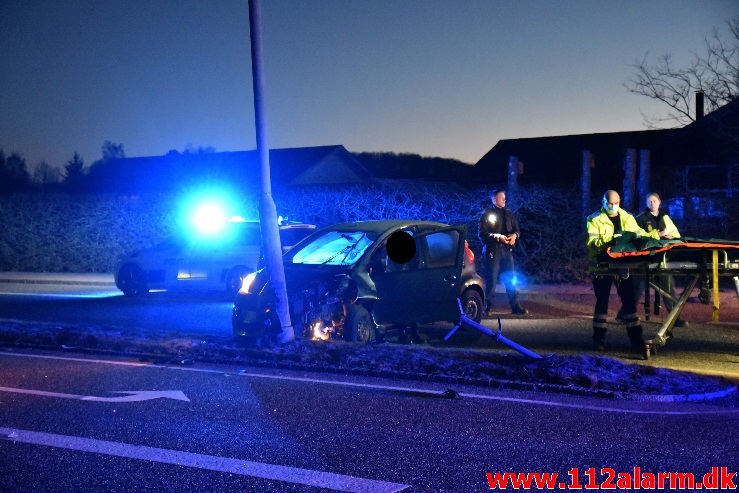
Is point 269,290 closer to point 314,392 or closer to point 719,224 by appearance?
point 314,392

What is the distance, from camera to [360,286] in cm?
1043

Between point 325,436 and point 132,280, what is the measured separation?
13.2 m

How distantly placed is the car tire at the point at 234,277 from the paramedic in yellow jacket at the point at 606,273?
8.86 meters

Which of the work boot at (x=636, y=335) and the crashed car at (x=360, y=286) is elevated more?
the crashed car at (x=360, y=286)

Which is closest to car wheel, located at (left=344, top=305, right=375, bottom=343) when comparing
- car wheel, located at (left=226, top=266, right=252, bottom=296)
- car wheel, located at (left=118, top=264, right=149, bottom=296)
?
car wheel, located at (left=226, top=266, right=252, bottom=296)

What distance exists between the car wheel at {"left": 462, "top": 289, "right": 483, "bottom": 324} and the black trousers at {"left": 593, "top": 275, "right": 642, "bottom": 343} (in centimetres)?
213

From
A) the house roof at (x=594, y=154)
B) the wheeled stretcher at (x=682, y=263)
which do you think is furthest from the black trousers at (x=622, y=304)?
the house roof at (x=594, y=154)

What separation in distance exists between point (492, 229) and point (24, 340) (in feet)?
23.5

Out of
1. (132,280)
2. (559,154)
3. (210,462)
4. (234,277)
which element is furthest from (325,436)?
(559,154)

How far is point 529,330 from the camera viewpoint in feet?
41.5

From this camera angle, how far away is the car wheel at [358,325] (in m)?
10.5

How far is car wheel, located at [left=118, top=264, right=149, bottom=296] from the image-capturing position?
1872 cm

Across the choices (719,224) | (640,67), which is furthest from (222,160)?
(719,224)

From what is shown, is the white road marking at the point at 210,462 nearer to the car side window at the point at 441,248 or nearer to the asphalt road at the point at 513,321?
the asphalt road at the point at 513,321
